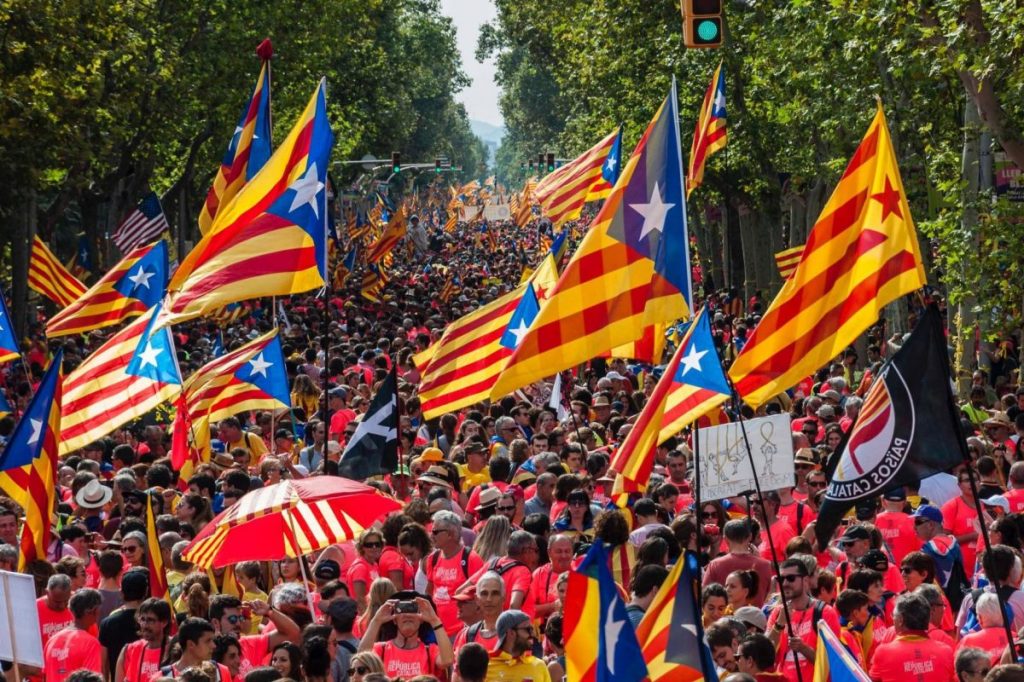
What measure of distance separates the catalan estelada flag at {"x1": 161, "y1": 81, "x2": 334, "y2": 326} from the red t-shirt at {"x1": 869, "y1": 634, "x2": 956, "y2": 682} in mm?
5019

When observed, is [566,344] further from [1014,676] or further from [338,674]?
[1014,676]

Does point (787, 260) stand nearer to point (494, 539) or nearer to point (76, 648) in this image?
point (494, 539)

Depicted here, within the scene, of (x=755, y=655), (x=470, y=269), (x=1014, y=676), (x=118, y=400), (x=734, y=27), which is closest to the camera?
(x=1014, y=676)

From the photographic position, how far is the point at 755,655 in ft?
27.5

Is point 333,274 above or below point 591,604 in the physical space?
above

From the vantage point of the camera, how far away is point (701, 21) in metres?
14.9

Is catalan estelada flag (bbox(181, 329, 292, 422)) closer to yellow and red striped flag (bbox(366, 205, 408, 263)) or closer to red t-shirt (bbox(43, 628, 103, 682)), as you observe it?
red t-shirt (bbox(43, 628, 103, 682))

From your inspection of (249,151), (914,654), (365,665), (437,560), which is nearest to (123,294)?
(249,151)

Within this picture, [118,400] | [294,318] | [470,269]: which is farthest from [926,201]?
[470,269]

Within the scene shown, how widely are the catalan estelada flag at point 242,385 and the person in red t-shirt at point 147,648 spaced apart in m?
5.50

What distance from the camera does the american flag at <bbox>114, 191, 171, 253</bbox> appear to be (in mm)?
31156

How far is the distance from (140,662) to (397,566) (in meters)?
1.97

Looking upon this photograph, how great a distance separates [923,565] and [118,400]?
21.7 feet

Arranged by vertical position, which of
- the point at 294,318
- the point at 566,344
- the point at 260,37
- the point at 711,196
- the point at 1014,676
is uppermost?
the point at 260,37
